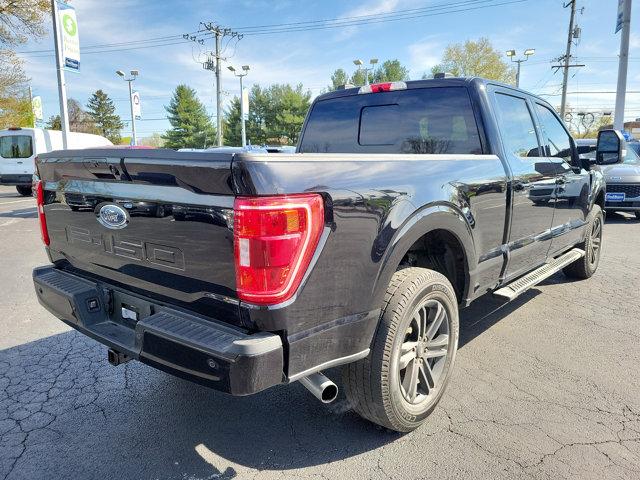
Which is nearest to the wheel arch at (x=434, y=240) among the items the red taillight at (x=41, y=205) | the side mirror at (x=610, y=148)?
the red taillight at (x=41, y=205)

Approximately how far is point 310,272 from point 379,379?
76 cm

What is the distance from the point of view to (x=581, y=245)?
5.43 m

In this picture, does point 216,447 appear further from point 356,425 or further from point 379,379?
point 379,379

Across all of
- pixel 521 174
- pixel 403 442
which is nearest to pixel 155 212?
pixel 403 442

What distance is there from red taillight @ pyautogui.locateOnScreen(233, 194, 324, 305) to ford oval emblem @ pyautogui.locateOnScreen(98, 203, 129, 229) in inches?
30.4

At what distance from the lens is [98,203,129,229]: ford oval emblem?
2.26 meters

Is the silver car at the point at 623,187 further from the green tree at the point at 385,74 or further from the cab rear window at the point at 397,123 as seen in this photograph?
the green tree at the point at 385,74

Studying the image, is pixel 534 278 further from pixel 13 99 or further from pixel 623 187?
pixel 13 99

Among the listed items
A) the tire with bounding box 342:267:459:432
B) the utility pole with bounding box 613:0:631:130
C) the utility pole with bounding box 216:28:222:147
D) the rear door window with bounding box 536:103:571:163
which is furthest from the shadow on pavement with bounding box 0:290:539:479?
the utility pole with bounding box 216:28:222:147

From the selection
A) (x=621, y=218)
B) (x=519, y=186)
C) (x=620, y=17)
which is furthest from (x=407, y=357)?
(x=620, y=17)

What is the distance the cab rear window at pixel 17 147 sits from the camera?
1777 centimetres

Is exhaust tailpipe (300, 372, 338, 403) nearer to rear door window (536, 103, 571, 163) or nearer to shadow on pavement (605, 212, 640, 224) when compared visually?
rear door window (536, 103, 571, 163)

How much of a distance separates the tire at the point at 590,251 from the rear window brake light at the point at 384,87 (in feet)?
10.2

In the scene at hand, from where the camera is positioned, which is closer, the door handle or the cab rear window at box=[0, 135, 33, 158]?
the door handle
